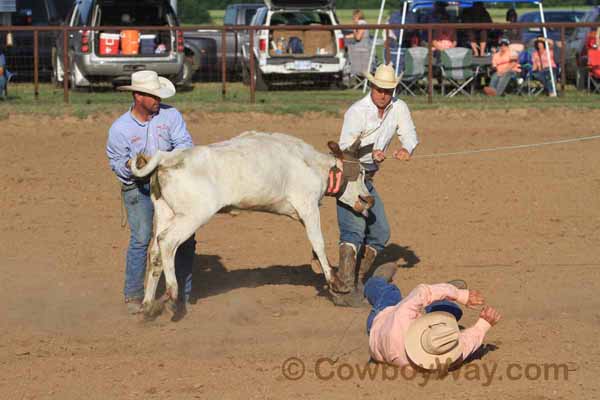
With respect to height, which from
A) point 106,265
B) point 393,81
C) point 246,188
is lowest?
point 106,265

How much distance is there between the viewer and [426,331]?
5.98 meters

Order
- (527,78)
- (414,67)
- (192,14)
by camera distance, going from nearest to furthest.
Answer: (414,67), (527,78), (192,14)

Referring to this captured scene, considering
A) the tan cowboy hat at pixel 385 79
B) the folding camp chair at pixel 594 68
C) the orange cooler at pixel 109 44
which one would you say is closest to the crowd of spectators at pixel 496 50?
the folding camp chair at pixel 594 68

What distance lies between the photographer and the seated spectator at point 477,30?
18.9 m

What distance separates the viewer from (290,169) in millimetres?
7785

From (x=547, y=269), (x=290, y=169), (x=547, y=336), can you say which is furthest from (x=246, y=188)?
(x=547, y=269)

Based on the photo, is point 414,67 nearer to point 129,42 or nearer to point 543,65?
point 543,65

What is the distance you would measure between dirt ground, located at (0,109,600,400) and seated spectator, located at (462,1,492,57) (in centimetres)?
357

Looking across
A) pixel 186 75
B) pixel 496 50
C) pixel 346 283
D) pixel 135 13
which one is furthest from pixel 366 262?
pixel 135 13

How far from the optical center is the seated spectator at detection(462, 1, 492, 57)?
18938 millimetres

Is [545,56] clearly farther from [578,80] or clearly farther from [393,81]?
[393,81]

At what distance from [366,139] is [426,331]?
8.40 feet

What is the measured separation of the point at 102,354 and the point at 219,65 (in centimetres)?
1382

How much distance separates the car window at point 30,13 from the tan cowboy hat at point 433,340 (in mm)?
17440
